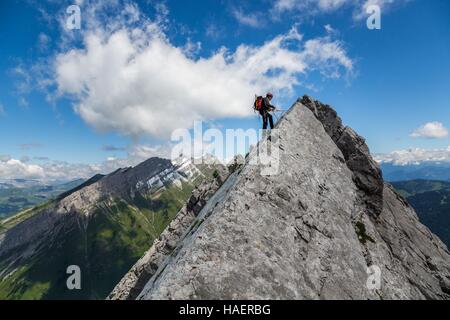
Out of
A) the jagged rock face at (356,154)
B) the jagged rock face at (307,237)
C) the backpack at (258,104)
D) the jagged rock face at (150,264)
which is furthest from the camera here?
the backpack at (258,104)

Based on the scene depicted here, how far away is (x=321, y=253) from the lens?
57.4 feet

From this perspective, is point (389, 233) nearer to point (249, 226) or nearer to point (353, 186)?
point (353, 186)

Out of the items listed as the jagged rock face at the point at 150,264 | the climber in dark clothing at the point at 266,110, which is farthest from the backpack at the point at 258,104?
the jagged rock face at the point at 150,264

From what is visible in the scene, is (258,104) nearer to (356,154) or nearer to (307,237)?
(356,154)

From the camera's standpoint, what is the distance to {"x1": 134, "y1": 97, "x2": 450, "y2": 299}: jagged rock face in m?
14.1

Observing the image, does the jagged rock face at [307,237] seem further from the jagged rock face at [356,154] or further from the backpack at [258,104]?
the backpack at [258,104]

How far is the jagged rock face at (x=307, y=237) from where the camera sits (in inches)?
554

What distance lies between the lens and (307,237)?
704 inches

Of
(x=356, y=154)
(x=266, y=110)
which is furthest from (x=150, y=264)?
(x=356, y=154)

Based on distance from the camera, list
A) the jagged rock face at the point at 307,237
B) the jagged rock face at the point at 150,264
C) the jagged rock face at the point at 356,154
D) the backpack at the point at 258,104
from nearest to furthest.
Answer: the jagged rock face at the point at 307,237, the jagged rock face at the point at 356,154, the jagged rock face at the point at 150,264, the backpack at the point at 258,104

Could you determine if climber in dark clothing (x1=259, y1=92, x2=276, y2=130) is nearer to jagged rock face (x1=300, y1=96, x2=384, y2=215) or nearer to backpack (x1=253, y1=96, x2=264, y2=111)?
backpack (x1=253, y1=96, x2=264, y2=111)

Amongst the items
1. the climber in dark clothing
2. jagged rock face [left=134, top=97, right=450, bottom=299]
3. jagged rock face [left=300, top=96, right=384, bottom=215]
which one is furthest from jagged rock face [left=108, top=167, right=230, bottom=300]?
jagged rock face [left=300, top=96, right=384, bottom=215]
